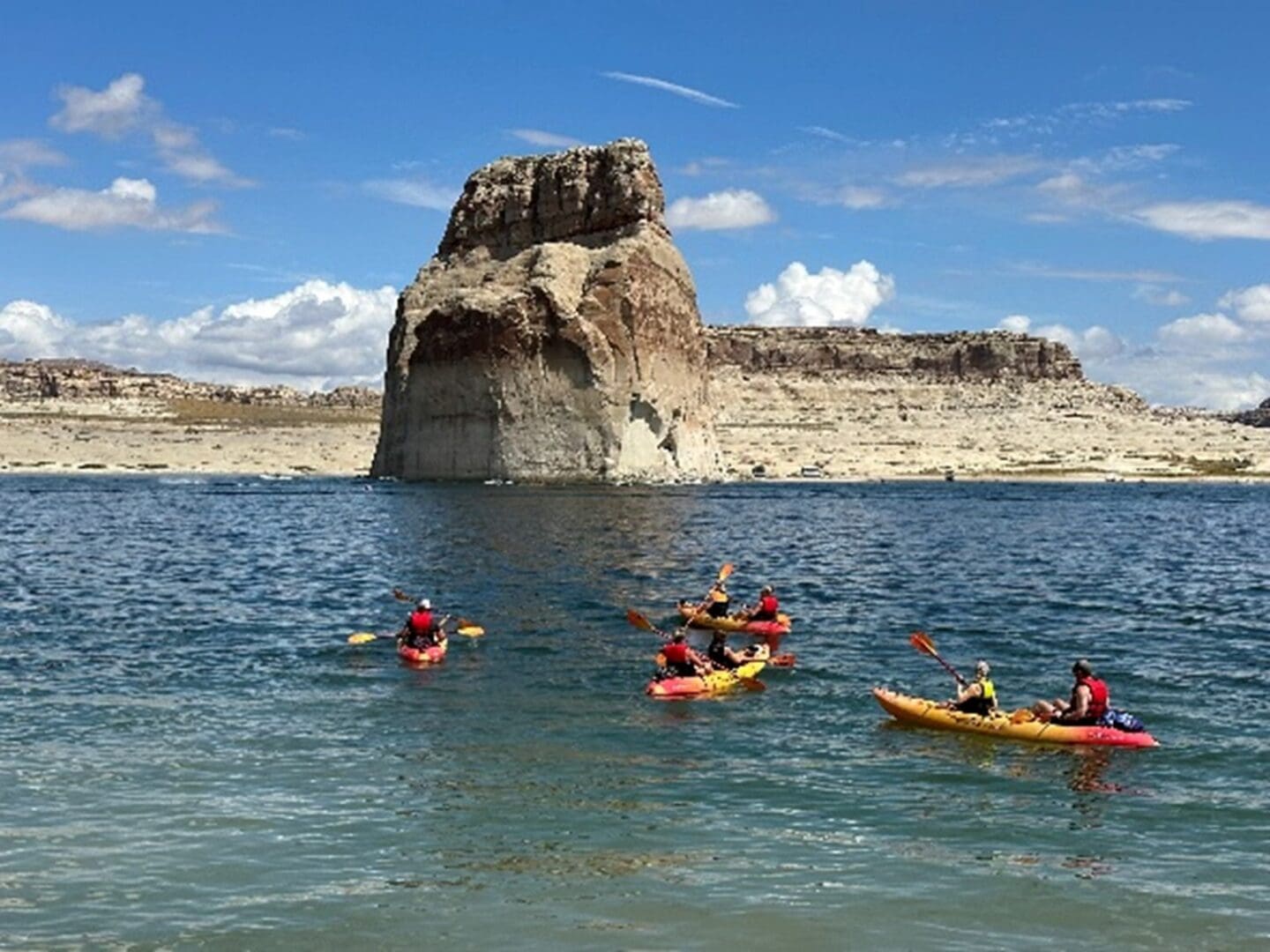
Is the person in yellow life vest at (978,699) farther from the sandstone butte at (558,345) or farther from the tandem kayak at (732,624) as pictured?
the sandstone butte at (558,345)

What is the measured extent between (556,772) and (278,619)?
15418 mm

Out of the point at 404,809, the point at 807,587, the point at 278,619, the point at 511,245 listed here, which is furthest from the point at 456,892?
the point at 511,245

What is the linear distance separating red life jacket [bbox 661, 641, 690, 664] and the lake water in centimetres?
84

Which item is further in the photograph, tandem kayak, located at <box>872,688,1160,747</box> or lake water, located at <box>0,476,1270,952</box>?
tandem kayak, located at <box>872,688,1160,747</box>

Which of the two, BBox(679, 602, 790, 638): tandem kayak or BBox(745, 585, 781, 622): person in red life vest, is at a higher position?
BBox(745, 585, 781, 622): person in red life vest

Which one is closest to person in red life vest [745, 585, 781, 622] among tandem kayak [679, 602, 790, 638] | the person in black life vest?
tandem kayak [679, 602, 790, 638]

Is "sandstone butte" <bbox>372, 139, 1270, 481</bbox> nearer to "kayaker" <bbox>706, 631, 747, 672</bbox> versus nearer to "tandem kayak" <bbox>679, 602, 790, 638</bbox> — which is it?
"tandem kayak" <bbox>679, 602, 790, 638</bbox>

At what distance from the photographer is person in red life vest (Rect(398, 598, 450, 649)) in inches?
997

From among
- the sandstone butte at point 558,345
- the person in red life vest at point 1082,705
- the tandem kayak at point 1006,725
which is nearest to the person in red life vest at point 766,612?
the tandem kayak at point 1006,725

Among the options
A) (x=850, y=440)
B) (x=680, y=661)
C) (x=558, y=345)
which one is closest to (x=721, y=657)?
(x=680, y=661)

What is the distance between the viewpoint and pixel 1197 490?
317 feet

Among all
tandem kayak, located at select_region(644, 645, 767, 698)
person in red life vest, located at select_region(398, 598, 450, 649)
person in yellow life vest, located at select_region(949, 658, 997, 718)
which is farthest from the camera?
person in red life vest, located at select_region(398, 598, 450, 649)

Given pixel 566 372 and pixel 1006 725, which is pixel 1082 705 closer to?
pixel 1006 725

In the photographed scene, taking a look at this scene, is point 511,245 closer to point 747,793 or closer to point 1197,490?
point 1197,490
